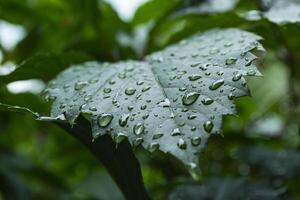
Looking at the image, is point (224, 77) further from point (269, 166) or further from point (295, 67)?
point (295, 67)

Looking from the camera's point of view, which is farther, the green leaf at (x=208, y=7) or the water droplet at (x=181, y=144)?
the green leaf at (x=208, y=7)

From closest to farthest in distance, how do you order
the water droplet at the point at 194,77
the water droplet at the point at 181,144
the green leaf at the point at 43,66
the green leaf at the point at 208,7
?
the water droplet at the point at 181,144
the water droplet at the point at 194,77
the green leaf at the point at 43,66
the green leaf at the point at 208,7

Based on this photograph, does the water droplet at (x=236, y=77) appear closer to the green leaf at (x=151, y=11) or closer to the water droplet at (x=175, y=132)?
the water droplet at (x=175, y=132)

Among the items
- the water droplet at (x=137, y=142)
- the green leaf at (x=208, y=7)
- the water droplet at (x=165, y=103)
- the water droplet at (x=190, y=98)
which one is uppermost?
the water droplet at (x=137, y=142)

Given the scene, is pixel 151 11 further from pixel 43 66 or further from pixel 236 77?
pixel 236 77

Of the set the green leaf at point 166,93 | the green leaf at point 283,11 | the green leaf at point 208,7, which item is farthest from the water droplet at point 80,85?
the green leaf at point 208,7

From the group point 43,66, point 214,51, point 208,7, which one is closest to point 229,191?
point 214,51

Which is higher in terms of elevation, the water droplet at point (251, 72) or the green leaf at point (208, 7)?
the water droplet at point (251, 72)
